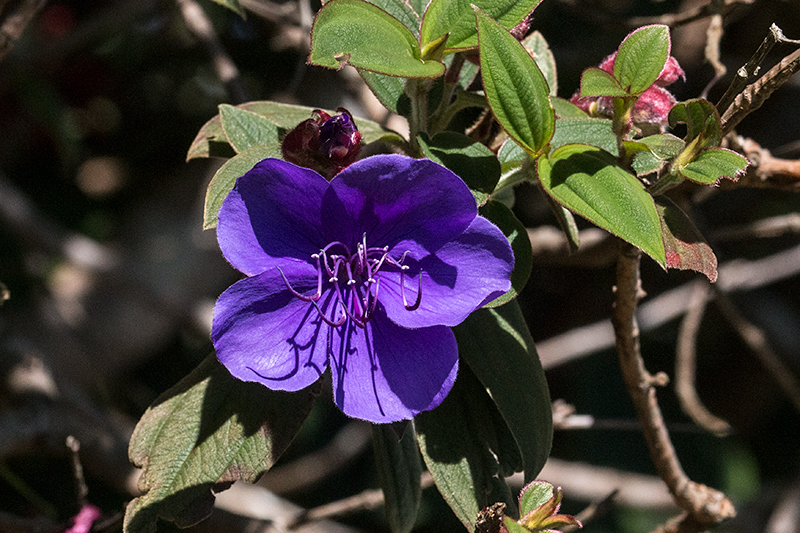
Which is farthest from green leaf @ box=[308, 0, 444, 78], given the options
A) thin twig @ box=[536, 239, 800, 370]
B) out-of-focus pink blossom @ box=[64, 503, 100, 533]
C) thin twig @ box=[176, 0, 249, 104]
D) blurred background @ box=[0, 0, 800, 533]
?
thin twig @ box=[536, 239, 800, 370]

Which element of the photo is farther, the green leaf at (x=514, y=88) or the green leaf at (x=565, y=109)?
the green leaf at (x=565, y=109)

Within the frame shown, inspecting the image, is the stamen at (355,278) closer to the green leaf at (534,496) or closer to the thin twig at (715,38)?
the green leaf at (534,496)

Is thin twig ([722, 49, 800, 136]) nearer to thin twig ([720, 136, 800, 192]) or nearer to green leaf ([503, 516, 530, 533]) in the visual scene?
thin twig ([720, 136, 800, 192])

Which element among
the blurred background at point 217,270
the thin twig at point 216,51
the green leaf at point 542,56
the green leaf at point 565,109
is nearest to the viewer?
the green leaf at point 565,109

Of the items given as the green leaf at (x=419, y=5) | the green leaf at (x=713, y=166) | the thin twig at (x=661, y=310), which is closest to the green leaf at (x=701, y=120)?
the green leaf at (x=713, y=166)

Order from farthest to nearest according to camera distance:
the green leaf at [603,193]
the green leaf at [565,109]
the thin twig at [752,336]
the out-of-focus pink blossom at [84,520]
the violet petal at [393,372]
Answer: the thin twig at [752,336], the out-of-focus pink blossom at [84,520], the green leaf at [565,109], the violet petal at [393,372], the green leaf at [603,193]
